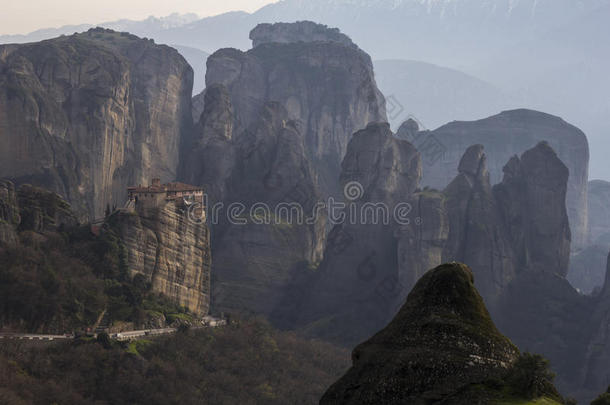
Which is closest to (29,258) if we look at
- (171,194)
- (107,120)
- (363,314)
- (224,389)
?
(224,389)

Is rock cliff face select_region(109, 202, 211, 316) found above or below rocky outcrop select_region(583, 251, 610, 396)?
above

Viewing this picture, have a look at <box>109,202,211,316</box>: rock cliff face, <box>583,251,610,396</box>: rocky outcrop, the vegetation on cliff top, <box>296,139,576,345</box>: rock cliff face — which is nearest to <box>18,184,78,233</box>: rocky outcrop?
<box>109,202,211,316</box>: rock cliff face

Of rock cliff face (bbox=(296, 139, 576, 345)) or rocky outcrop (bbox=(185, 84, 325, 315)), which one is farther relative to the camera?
rocky outcrop (bbox=(185, 84, 325, 315))

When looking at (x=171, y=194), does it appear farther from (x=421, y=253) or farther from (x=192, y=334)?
(x=421, y=253)

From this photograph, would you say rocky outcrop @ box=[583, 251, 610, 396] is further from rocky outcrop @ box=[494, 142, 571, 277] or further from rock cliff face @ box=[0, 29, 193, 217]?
rock cliff face @ box=[0, 29, 193, 217]

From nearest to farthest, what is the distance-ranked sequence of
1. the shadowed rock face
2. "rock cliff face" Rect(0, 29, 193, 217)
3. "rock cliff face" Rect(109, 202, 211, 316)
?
the shadowed rock face, "rock cliff face" Rect(109, 202, 211, 316), "rock cliff face" Rect(0, 29, 193, 217)

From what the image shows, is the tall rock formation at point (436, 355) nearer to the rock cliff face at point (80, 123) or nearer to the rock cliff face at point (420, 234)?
the rock cliff face at point (80, 123)

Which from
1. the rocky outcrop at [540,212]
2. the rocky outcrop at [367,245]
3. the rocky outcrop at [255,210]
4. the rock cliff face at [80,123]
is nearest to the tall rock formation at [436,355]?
the rock cliff face at [80,123]
